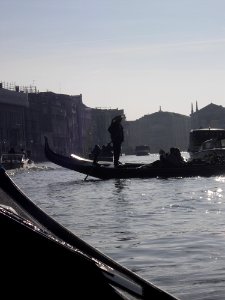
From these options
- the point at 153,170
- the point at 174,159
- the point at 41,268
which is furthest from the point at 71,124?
the point at 41,268

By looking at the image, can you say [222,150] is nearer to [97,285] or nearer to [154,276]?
[154,276]

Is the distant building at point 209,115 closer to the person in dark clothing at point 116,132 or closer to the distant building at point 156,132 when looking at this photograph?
the distant building at point 156,132

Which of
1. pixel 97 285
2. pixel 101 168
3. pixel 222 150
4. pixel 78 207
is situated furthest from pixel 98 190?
pixel 97 285

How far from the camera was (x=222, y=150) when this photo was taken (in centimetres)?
2822

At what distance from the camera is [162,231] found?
8695 millimetres

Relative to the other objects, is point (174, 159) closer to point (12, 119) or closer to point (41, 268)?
point (41, 268)

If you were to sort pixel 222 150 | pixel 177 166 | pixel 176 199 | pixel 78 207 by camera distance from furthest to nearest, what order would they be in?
pixel 222 150, pixel 177 166, pixel 176 199, pixel 78 207

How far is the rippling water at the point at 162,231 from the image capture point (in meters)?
5.68

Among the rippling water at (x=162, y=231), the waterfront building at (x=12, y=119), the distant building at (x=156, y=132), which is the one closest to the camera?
the rippling water at (x=162, y=231)

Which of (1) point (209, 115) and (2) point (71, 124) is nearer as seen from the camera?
(2) point (71, 124)

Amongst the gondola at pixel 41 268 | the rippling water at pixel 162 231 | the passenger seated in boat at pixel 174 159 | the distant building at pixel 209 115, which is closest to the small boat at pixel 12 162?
the passenger seated in boat at pixel 174 159

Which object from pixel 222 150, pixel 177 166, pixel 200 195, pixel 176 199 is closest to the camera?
pixel 176 199

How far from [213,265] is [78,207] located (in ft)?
24.3

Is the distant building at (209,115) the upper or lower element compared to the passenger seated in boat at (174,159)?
upper
